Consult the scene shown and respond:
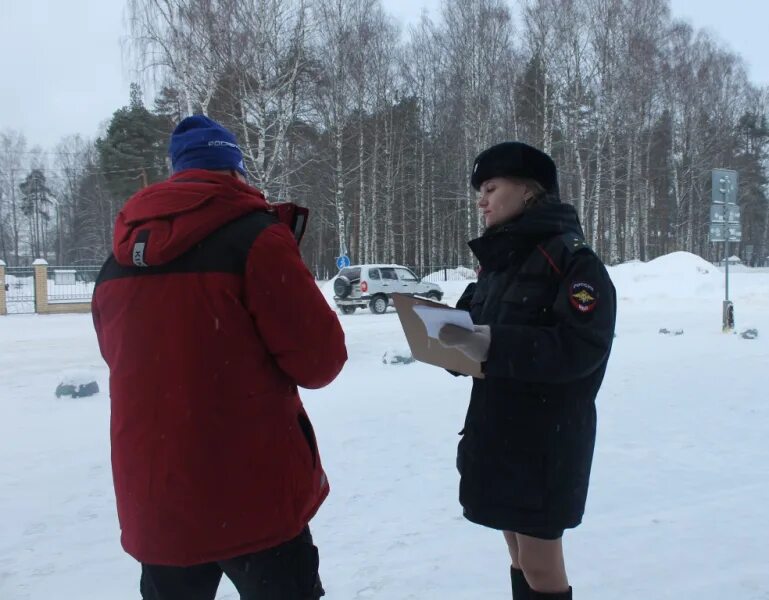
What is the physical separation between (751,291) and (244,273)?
22.3 metres

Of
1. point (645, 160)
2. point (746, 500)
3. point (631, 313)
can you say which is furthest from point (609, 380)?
point (645, 160)

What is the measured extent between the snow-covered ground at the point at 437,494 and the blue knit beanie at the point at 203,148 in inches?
75.9

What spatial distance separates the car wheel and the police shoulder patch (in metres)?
17.4

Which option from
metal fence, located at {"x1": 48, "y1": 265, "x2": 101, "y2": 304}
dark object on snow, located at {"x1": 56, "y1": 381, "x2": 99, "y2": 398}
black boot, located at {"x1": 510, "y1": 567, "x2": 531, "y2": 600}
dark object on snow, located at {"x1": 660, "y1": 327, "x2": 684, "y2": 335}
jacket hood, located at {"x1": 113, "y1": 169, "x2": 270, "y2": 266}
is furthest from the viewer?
metal fence, located at {"x1": 48, "y1": 265, "x2": 101, "y2": 304}

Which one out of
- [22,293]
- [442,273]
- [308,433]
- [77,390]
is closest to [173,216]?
[308,433]

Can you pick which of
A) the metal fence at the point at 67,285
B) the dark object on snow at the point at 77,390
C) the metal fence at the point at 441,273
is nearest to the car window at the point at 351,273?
the metal fence at the point at 67,285

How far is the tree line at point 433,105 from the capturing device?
18.9m

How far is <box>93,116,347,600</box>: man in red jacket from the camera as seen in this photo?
4.99ft

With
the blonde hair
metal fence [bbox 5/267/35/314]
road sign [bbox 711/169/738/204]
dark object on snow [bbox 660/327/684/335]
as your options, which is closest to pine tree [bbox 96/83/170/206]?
metal fence [bbox 5/267/35/314]

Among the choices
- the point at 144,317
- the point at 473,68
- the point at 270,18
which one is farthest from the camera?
the point at 473,68

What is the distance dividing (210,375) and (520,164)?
1.11 meters

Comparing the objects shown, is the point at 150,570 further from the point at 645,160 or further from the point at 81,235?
the point at 81,235

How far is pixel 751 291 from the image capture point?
20375 millimetres

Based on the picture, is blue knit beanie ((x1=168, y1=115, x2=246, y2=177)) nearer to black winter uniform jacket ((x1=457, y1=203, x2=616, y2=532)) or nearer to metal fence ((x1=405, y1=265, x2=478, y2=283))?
black winter uniform jacket ((x1=457, y1=203, x2=616, y2=532))
